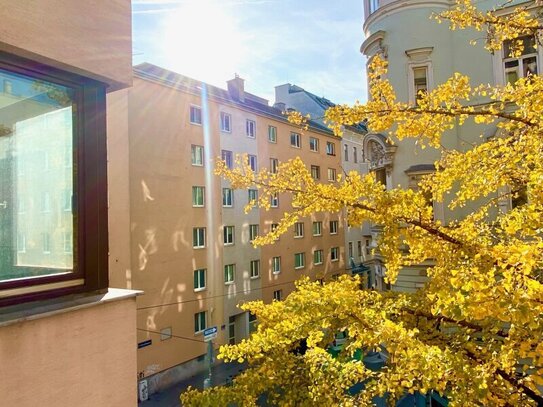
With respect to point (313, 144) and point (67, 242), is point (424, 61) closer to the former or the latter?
point (67, 242)

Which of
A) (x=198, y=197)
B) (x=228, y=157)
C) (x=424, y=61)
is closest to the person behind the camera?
(x=424, y=61)

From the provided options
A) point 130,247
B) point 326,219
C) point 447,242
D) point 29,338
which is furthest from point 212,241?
point 29,338

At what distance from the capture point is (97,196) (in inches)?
92.7

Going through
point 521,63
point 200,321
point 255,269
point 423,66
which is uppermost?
point 423,66

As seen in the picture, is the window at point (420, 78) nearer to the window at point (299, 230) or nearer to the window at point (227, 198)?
the window at point (227, 198)

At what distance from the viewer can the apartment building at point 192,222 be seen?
1750cm

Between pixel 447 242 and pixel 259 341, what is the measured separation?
2.40m

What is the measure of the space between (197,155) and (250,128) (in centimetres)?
489

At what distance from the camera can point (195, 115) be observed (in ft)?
67.9

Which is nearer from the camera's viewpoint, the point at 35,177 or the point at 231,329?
the point at 35,177

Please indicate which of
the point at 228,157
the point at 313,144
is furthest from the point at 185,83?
the point at 313,144

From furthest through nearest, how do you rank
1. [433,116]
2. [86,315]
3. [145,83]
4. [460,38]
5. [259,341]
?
[145,83], [460,38], [259,341], [433,116], [86,315]

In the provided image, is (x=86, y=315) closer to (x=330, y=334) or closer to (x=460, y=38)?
(x=330, y=334)

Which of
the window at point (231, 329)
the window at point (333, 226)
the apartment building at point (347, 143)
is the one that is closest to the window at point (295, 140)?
the apartment building at point (347, 143)
